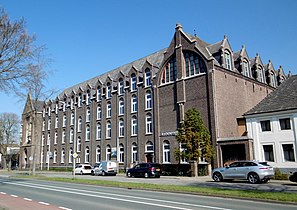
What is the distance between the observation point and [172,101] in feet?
118

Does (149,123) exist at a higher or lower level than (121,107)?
lower

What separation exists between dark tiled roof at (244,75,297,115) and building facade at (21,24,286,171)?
3.77 metres

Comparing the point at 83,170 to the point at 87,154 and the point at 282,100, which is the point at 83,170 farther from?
the point at 282,100

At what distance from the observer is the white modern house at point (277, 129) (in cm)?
2673

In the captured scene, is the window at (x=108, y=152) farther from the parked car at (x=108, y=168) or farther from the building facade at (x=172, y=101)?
the parked car at (x=108, y=168)

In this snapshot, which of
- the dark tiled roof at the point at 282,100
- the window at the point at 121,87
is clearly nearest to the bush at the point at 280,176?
the dark tiled roof at the point at 282,100

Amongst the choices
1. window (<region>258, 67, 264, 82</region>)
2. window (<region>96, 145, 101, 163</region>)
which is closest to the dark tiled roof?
window (<region>258, 67, 264, 82</region>)

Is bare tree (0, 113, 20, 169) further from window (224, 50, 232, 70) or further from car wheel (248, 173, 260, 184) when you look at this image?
car wheel (248, 173, 260, 184)

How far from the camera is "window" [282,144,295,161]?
26750 millimetres

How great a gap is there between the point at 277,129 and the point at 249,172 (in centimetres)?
854

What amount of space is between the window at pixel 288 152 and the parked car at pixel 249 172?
6.85 m

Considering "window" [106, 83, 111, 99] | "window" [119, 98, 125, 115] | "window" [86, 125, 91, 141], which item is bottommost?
"window" [86, 125, 91, 141]

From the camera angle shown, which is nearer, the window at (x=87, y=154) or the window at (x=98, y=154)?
the window at (x=98, y=154)

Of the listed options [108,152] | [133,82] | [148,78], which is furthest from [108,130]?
[148,78]
